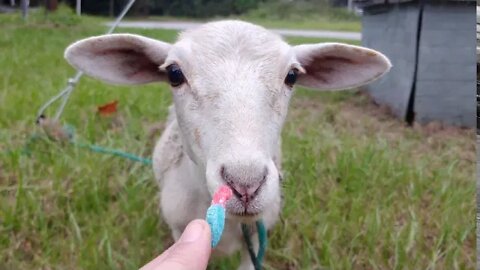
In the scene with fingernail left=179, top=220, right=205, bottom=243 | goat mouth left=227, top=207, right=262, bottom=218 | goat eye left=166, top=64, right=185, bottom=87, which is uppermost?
goat eye left=166, top=64, right=185, bottom=87

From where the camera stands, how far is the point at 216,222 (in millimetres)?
1194

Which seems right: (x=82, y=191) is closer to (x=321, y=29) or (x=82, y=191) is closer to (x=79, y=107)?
(x=79, y=107)

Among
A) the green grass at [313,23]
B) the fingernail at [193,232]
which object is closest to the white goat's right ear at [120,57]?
the fingernail at [193,232]

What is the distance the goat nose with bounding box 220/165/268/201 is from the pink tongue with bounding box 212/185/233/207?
0.6 inches

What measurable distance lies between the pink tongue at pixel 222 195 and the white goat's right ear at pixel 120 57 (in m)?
0.69

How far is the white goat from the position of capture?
152 centimetres

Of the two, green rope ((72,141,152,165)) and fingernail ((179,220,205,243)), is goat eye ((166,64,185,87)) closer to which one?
fingernail ((179,220,205,243))

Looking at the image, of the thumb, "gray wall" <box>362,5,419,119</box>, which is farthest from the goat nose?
"gray wall" <box>362,5,419,119</box>

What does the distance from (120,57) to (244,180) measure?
0.79 metres

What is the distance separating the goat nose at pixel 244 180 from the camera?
146cm

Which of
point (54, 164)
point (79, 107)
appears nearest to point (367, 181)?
point (54, 164)

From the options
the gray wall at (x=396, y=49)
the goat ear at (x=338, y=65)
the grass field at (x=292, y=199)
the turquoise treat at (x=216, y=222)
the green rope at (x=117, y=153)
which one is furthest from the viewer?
the gray wall at (x=396, y=49)

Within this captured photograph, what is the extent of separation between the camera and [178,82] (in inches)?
73.4

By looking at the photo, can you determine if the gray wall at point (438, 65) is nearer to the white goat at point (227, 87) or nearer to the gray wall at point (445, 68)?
the gray wall at point (445, 68)
